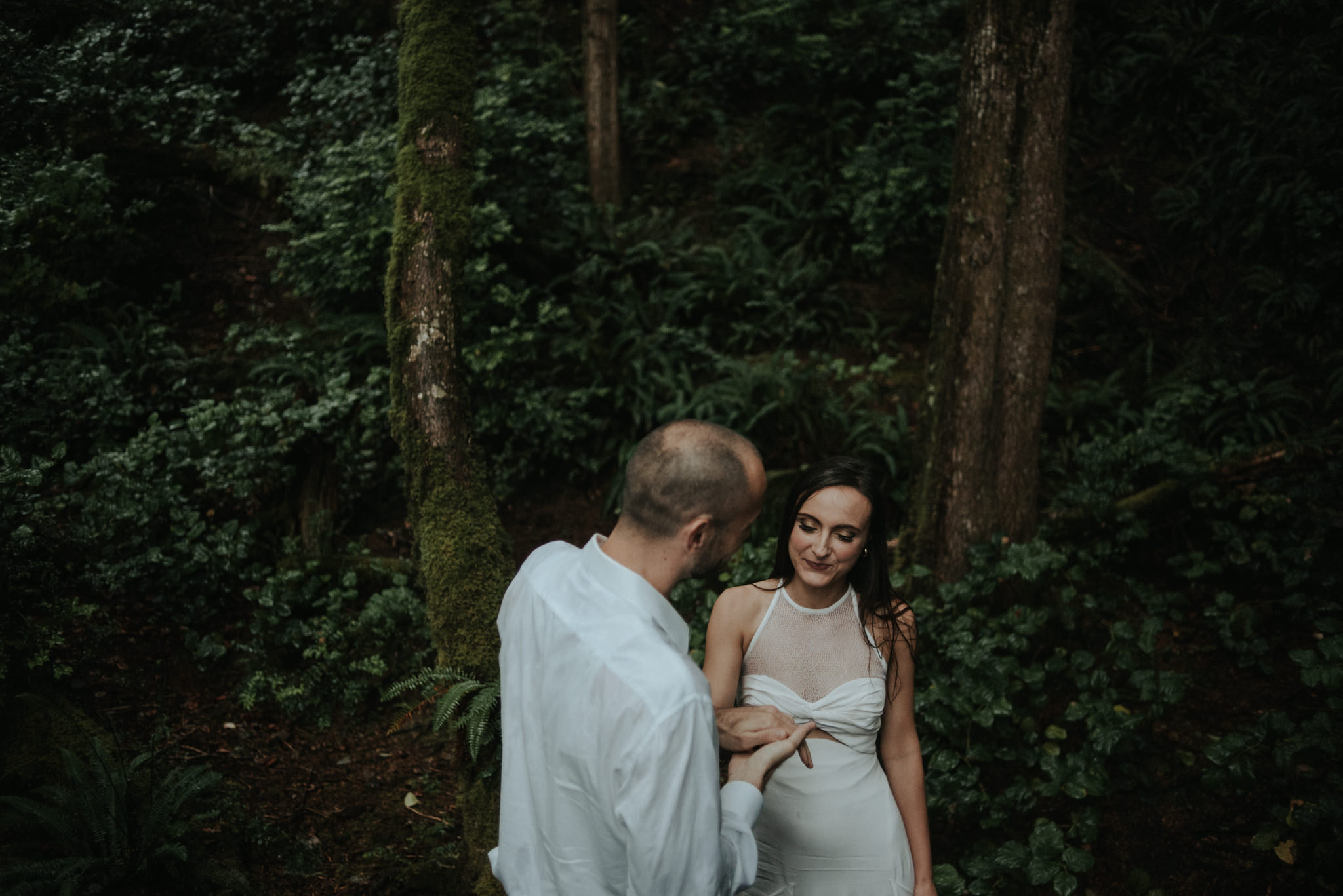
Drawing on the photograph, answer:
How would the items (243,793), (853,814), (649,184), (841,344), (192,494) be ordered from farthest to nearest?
(649,184) < (841,344) < (192,494) < (243,793) < (853,814)

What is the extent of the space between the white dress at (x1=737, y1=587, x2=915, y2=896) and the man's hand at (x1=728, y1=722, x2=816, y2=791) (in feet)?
1.72

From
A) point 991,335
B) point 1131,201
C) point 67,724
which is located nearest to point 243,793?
point 67,724

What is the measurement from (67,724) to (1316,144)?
456 inches

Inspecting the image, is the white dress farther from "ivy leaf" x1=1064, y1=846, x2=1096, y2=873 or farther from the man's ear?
"ivy leaf" x1=1064, y1=846, x2=1096, y2=873

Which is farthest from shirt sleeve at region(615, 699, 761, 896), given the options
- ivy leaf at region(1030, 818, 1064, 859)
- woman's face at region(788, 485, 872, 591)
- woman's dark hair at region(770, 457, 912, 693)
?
ivy leaf at region(1030, 818, 1064, 859)

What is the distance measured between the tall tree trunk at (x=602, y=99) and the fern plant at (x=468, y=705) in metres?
7.23

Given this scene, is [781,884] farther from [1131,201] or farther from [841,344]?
[1131,201]

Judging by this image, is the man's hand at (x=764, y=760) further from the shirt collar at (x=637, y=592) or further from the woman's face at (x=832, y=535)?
→ the woman's face at (x=832, y=535)

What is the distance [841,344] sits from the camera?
888 centimetres

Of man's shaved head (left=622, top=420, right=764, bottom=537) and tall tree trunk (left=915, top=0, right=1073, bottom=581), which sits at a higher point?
tall tree trunk (left=915, top=0, right=1073, bottom=581)

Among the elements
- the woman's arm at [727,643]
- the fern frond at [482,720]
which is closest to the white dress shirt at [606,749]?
the woman's arm at [727,643]

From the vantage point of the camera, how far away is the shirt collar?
6.11 ft

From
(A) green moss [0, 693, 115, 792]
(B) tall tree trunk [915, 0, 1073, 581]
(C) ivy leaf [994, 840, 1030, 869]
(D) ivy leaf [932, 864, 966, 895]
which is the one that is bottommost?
(D) ivy leaf [932, 864, 966, 895]

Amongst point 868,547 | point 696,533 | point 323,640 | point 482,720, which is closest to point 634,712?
point 696,533
